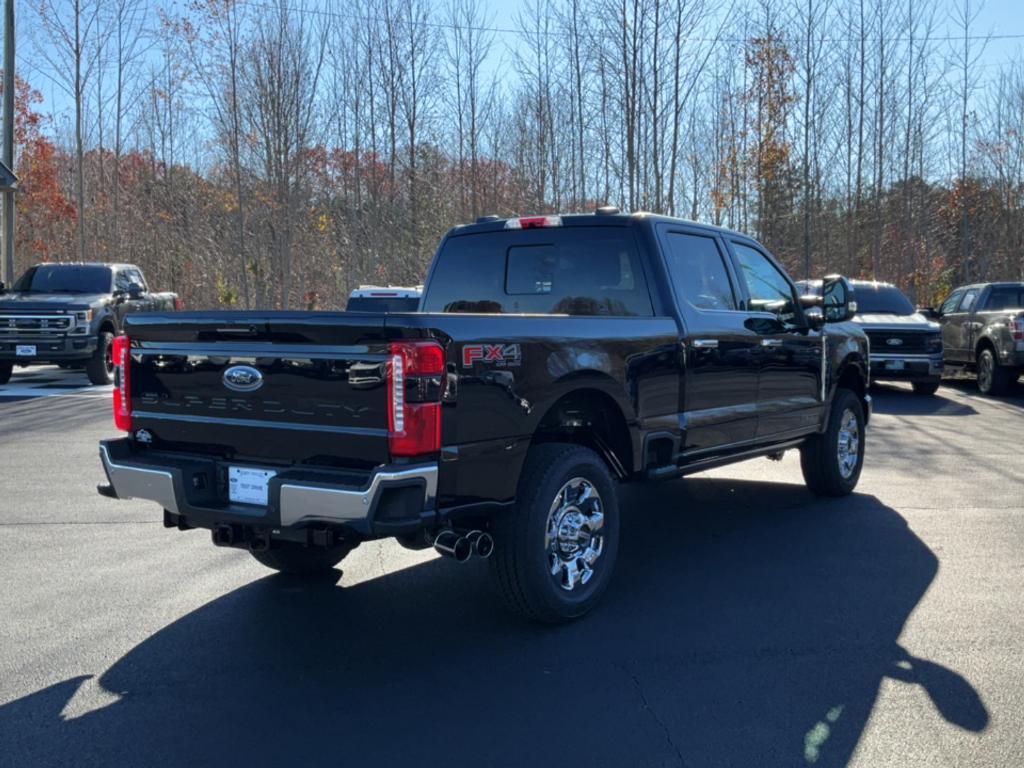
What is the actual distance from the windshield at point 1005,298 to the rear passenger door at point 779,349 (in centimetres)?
1031

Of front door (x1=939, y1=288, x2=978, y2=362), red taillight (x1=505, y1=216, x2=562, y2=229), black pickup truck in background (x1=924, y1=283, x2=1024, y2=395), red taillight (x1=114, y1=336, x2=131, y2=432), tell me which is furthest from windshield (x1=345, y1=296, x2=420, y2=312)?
front door (x1=939, y1=288, x2=978, y2=362)

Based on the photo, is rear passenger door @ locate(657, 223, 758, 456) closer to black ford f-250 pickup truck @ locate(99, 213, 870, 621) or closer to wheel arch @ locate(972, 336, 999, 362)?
black ford f-250 pickup truck @ locate(99, 213, 870, 621)

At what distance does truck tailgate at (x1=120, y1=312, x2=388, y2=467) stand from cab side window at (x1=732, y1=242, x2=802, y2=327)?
3.38 meters

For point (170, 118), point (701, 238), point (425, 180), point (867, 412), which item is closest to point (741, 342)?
point (701, 238)

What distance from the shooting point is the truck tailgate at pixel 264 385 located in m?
3.95

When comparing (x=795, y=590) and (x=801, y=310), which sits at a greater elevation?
(x=801, y=310)

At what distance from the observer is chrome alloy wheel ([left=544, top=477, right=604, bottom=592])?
4.71 metres

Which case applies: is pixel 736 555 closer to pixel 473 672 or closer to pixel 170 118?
pixel 473 672

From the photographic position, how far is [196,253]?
30.4m

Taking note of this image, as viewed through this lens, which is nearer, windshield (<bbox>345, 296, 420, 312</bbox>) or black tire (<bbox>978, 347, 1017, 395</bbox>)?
windshield (<bbox>345, 296, 420, 312</bbox>)

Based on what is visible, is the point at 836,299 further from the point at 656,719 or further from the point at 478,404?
the point at 656,719

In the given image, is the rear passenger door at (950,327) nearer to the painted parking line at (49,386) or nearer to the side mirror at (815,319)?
the side mirror at (815,319)

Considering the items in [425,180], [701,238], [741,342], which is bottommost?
[741,342]

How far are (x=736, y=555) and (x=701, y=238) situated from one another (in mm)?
2007
